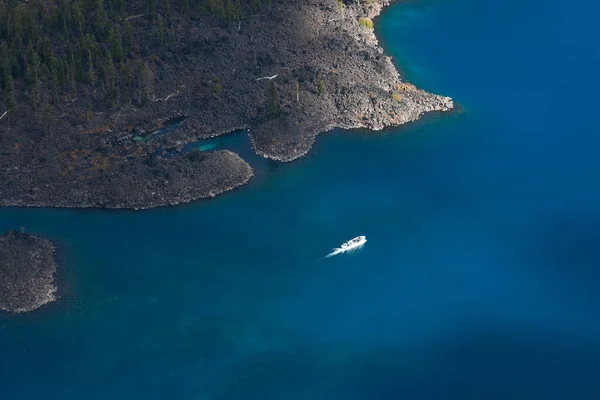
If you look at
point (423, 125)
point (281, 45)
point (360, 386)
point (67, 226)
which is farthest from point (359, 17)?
point (360, 386)

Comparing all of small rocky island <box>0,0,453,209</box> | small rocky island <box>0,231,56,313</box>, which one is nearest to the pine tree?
small rocky island <box>0,0,453,209</box>

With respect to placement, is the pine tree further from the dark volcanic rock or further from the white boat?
the white boat

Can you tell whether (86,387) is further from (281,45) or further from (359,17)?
(359,17)

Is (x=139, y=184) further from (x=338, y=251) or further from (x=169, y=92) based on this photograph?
(x=338, y=251)

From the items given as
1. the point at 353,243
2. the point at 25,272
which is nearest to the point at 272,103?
the point at 353,243

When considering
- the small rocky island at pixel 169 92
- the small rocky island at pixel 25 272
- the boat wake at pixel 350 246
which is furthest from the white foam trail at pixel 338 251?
the small rocky island at pixel 25 272

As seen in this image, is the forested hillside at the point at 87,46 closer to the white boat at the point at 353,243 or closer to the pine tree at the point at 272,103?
the pine tree at the point at 272,103
